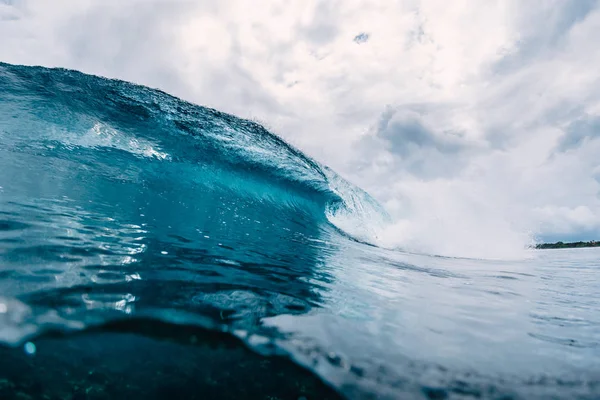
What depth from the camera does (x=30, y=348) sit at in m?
1.34

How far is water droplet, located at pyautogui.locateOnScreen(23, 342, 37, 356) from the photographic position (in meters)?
1.32

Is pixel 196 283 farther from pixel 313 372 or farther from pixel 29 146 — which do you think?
pixel 29 146

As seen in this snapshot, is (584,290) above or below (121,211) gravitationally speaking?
below

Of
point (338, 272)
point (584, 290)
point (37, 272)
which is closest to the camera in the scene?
point (37, 272)

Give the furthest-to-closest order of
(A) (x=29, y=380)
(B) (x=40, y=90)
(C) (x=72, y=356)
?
1. (B) (x=40, y=90)
2. (C) (x=72, y=356)
3. (A) (x=29, y=380)

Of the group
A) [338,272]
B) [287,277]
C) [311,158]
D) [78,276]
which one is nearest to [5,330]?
[78,276]

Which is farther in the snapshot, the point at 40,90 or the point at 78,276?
the point at 40,90

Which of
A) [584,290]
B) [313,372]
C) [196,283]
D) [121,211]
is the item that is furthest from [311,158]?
[313,372]

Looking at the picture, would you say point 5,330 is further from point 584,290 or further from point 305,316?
point 584,290

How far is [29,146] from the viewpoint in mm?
8211

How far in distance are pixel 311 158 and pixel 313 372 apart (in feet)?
42.9

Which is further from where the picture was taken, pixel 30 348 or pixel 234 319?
pixel 234 319

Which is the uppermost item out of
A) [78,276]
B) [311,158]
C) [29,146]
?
[311,158]

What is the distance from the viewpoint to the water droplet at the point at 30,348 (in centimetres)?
132
